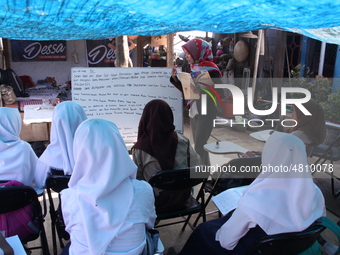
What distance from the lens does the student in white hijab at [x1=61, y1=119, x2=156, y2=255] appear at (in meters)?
1.46

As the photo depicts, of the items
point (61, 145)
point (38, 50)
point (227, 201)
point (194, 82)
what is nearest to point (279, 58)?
point (194, 82)

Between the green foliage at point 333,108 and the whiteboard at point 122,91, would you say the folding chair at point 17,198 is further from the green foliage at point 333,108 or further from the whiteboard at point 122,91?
the green foliage at point 333,108

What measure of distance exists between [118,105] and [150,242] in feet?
9.14

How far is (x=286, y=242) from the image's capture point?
155 centimetres

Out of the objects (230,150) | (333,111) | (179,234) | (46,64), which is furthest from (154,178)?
(46,64)

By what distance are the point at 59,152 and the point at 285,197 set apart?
195 cm

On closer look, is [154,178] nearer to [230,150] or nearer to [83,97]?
[230,150]

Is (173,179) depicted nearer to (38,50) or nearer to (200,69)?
(200,69)

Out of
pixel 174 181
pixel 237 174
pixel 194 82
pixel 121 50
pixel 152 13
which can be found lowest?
pixel 237 174

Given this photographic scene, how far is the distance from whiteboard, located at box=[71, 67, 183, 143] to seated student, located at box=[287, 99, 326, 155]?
1.68 m

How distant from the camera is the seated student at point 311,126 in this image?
3.89 meters

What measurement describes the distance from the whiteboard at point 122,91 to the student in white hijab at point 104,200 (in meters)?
2.58

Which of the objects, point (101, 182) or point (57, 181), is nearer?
point (101, 182)

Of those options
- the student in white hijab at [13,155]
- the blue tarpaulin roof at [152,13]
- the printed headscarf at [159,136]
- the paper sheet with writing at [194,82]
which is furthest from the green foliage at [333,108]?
the student in white hijab at [13,155]
